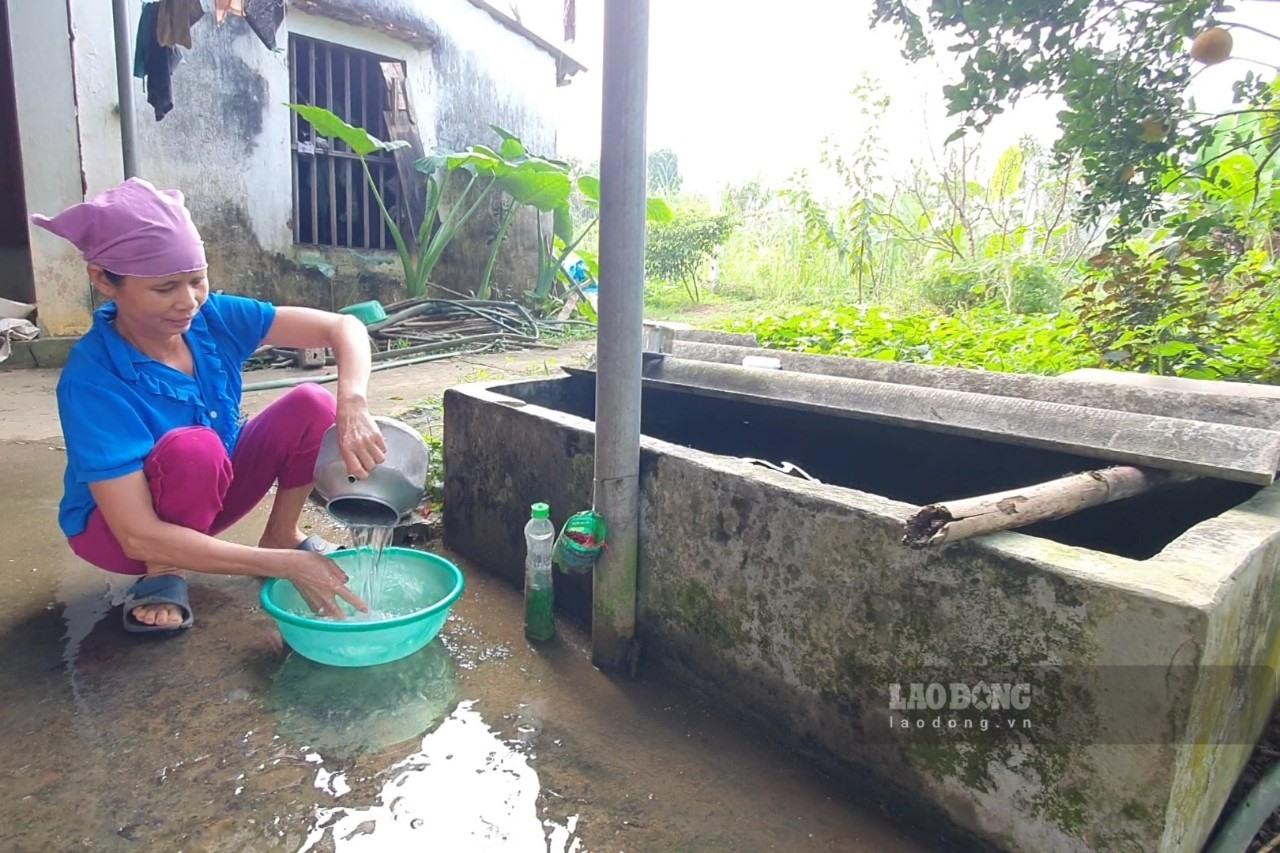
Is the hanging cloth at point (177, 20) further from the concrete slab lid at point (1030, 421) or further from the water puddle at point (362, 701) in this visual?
the water puddle at point (362, 701)

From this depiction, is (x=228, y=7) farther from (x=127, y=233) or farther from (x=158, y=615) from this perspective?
(x=158, y=615)

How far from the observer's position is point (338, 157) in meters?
7.08

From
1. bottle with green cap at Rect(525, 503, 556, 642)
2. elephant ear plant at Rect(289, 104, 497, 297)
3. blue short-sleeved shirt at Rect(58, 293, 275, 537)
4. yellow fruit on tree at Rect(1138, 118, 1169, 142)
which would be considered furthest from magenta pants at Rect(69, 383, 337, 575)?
elephant ear plant at Rect(289, 104, 497, 297)

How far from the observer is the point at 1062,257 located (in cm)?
675

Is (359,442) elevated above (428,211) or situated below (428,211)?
below

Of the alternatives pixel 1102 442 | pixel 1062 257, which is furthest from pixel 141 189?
pixel 1062 257

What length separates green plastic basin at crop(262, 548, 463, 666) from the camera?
178 cm

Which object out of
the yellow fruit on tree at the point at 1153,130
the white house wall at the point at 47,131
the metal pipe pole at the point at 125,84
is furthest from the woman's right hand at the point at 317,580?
the white house wall at the point at 47,131

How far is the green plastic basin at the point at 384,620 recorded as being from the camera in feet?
5.83

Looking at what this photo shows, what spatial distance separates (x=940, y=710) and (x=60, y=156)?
19.5ft

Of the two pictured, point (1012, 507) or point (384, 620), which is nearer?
point (1012, 507)

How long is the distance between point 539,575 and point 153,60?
4253 mm

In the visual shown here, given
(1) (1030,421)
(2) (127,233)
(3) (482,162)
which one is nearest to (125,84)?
(3) (482,162)

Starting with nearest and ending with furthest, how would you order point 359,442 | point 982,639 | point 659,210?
1. point 982,639
2. point 359,442
3. point 659,210
